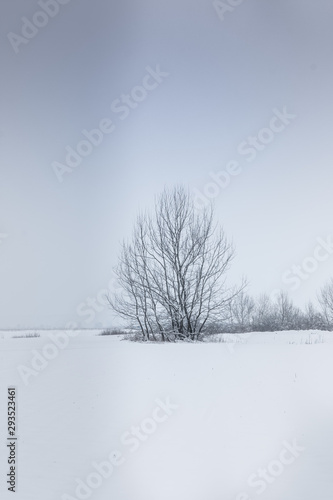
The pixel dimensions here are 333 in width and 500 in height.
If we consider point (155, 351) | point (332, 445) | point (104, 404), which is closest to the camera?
point (332, 445)

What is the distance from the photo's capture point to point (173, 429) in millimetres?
5375

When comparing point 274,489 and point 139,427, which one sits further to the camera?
point 139,427

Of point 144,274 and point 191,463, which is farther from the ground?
point 144,274

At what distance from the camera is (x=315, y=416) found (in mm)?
5816

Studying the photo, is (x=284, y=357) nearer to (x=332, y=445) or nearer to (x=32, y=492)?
(x=332, y=445)

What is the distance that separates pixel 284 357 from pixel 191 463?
6028 millimetres

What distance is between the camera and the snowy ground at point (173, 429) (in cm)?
395

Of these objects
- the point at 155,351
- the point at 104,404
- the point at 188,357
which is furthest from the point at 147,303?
the point at 104,404

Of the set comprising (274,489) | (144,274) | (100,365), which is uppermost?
(144,274)

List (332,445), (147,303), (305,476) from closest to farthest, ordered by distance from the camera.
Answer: (305,476) → (332,445) → (147,303)

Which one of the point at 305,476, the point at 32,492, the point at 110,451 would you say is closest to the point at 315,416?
the point at 305,476

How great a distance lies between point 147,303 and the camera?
61.9 ft

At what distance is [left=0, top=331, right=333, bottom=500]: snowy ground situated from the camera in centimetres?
395

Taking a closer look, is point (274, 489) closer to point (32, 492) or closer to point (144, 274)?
point (32, 492)
